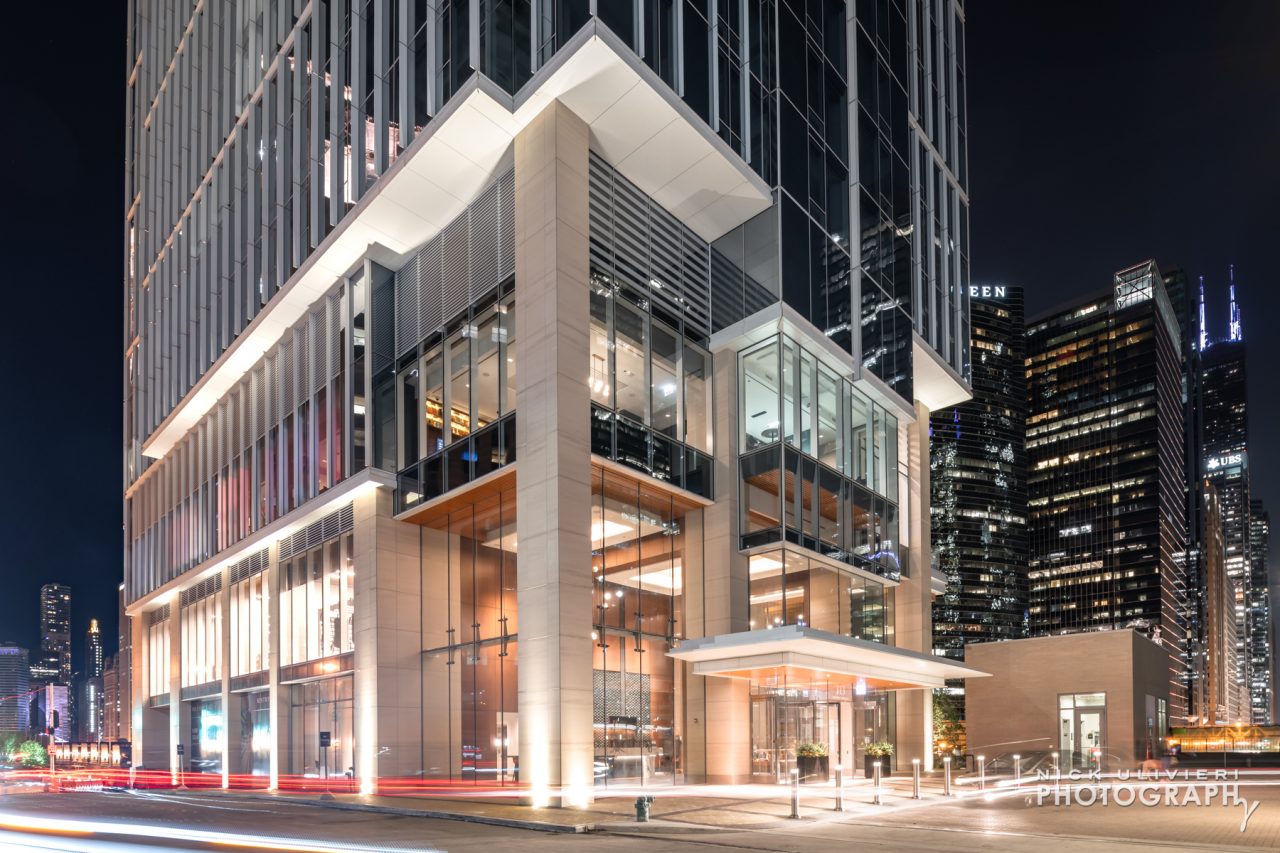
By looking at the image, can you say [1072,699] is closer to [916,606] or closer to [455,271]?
[916,606]

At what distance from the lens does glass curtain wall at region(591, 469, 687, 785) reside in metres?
27.8

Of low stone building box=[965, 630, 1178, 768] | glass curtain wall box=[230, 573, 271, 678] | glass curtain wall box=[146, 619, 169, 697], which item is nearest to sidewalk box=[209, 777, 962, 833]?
glass curtain wall box=[230, 573, 271, 678]

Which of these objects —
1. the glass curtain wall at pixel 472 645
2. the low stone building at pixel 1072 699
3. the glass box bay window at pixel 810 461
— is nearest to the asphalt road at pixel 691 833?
the glass curtain wall at pixel 472 645

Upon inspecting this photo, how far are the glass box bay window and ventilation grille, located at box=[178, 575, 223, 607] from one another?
26723 millimetres

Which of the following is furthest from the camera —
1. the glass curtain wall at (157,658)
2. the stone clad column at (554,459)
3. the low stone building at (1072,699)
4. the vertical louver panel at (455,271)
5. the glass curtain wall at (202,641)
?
the glass curtain wall at (157,658)

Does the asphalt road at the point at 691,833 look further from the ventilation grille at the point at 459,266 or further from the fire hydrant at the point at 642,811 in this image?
the ventilation grille at the point at 459,266

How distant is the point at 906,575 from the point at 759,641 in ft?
68.0

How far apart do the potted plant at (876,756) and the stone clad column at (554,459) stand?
42.3 ft

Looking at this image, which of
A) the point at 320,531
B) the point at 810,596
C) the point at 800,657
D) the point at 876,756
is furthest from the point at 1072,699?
the point at 320,531

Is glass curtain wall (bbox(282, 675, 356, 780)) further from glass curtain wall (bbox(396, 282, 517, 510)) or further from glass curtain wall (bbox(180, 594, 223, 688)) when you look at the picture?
glass curtain wall (bbox(180, 594, 223, 688))

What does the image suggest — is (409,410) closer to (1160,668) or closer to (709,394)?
(709,394)

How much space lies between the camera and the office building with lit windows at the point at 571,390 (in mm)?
26844

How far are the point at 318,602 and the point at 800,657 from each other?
61.0 feet

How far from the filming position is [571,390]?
1031 inches
